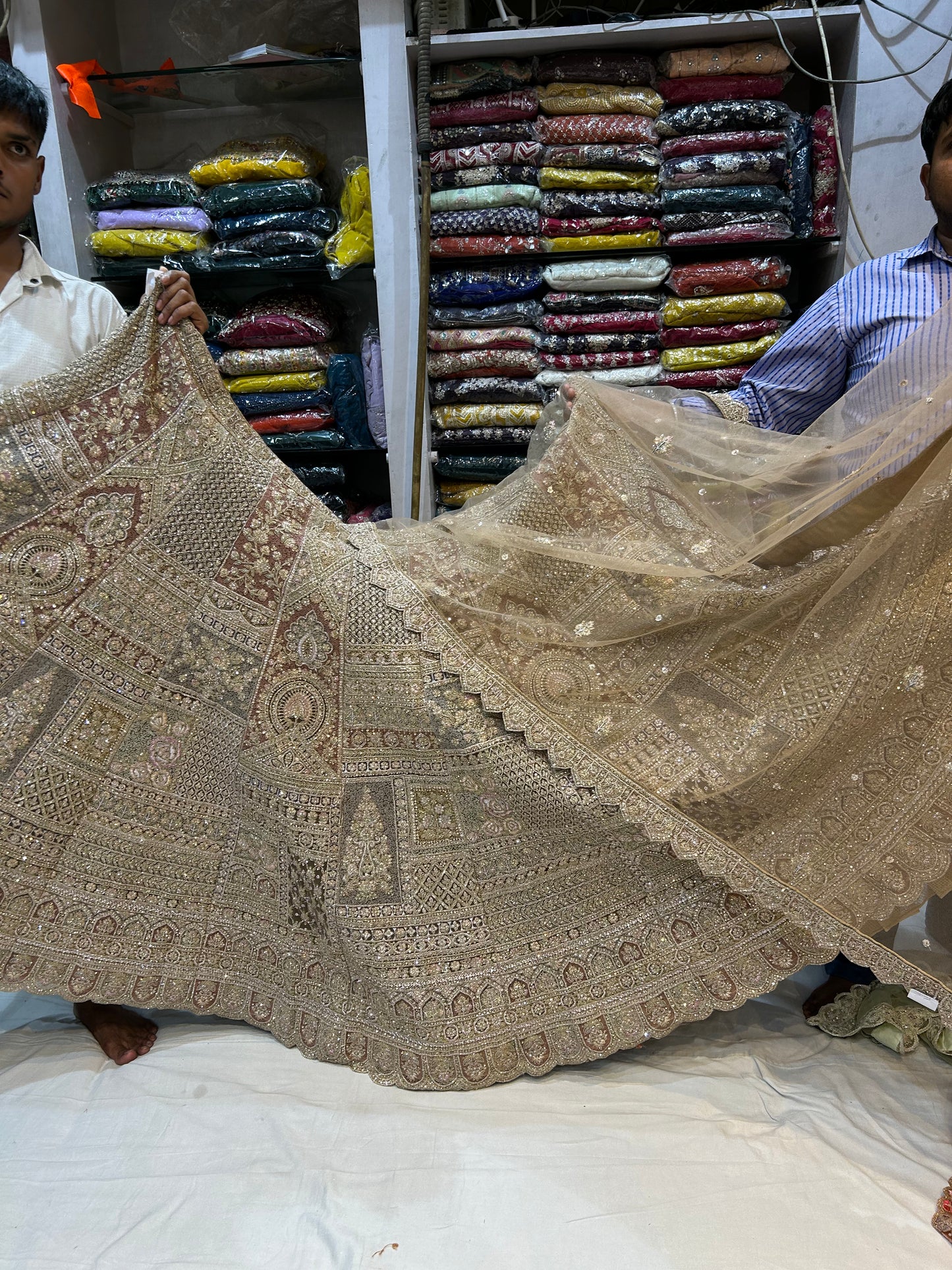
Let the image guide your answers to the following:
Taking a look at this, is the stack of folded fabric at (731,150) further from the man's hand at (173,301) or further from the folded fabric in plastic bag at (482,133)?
the man's hand at (173,301)

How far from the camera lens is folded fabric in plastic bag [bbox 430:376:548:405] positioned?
107 inches

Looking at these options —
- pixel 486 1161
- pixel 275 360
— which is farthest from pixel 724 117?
pixel 486 1161

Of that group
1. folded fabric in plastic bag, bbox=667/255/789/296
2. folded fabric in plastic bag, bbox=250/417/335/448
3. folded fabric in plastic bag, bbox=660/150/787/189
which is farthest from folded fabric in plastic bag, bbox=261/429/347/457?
folded fabric in plastic bag, bbox=660/150/787/189

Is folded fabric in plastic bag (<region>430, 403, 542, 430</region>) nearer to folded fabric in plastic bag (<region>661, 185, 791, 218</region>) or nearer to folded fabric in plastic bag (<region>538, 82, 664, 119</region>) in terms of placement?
folded fabric in plastic bag (<region>661, 185, 791, 218</region>)

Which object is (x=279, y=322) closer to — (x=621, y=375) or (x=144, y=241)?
(x=144, y=241)

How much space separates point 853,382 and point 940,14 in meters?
1.43

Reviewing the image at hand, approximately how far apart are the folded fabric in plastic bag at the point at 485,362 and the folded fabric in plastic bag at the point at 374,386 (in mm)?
155

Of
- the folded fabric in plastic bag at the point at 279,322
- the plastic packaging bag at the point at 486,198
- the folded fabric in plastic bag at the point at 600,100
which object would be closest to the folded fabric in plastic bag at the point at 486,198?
the plastic packaging bag at the point at 486,198

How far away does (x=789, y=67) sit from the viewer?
251cm

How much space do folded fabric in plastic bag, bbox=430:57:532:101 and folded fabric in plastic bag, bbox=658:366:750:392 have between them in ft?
3.03

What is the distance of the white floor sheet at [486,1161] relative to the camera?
107 cm

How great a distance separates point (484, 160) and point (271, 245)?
0.67 metres

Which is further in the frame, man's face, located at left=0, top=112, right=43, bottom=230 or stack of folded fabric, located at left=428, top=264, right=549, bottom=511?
stack of folded fabric, located at left=428, top=264, right=549, bottom=511

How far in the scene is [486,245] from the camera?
260 centimetres
